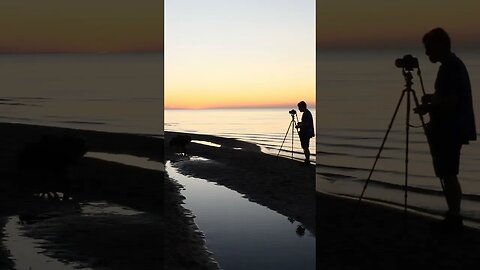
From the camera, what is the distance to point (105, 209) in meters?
2.89

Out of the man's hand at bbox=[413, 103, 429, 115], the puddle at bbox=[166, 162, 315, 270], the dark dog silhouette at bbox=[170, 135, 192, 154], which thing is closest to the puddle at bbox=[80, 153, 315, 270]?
the puddle at bbox=[166, 162, 315, 270]

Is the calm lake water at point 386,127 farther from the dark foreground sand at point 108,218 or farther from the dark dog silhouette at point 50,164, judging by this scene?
the dark dog silhouette at point 50,164

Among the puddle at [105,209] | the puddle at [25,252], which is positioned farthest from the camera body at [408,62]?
the puddle at [25,252]

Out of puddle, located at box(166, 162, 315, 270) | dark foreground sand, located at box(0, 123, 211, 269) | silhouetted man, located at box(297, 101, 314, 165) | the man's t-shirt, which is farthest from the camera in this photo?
silhouetted man, located at box(297, 101, 314, 165)

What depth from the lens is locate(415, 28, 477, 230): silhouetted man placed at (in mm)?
2219

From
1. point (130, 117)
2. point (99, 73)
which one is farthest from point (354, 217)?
point (99, 73)

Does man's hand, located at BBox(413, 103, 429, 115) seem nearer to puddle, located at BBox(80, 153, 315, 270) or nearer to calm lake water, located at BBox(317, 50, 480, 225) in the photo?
calm lake water, located at BBox(317, 50, 480, 225)

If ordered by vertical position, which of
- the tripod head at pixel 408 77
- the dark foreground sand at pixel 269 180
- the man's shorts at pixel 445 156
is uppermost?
the tripod head at pixel 408 77

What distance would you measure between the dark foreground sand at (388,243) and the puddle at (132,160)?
980 mm

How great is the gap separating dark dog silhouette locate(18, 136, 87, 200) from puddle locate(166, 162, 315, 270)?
94 cm

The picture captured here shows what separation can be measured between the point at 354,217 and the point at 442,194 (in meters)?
0.52

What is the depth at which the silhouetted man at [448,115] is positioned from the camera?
2219 mm

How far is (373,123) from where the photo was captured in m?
2.77

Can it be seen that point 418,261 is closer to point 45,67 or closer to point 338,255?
point 338,255
